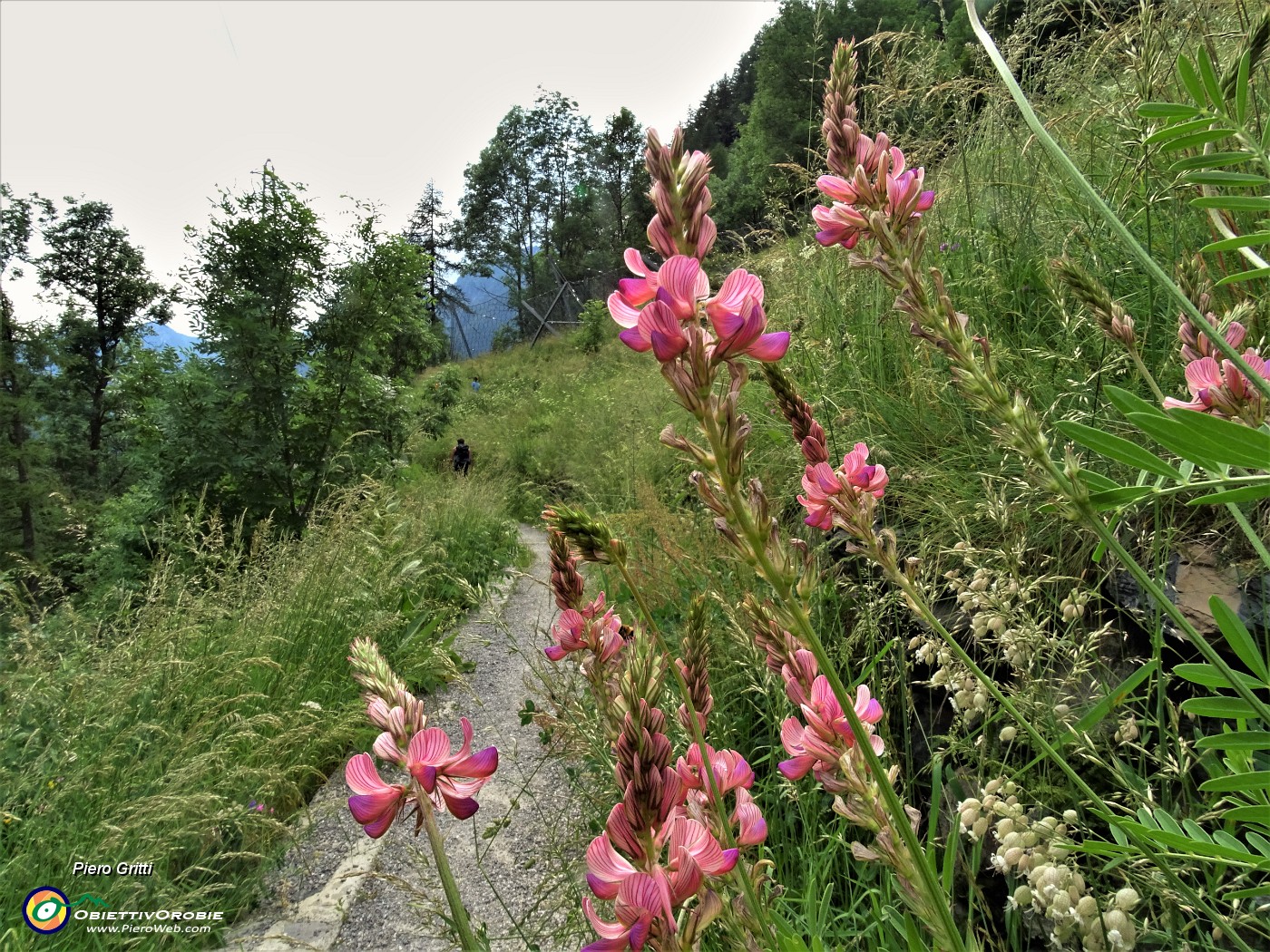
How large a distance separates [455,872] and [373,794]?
2.59 meters

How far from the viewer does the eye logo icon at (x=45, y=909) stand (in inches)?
90.4

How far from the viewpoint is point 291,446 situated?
6.93m

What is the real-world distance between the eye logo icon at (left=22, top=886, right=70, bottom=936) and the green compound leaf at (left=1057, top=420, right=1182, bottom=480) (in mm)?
3304

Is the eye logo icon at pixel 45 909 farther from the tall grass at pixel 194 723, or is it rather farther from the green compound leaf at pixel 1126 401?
the green compound leaf at pixel 1126 401

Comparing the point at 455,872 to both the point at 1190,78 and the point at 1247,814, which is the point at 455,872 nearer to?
the point at 1247,814

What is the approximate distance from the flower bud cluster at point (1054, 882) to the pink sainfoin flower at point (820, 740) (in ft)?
1.21

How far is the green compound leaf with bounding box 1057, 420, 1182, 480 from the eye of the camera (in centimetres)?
74

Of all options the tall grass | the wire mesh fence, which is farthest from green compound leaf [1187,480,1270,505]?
the wire mesh fence

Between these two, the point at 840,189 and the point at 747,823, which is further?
the point at 840,189

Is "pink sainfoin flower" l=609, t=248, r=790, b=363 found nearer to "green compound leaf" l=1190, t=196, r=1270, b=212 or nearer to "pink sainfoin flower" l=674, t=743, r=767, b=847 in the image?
"pink sainfoin flower" l=674, t=743, r=767, b=847

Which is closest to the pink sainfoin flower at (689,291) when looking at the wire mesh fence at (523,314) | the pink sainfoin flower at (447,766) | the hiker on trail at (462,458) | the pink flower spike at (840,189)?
the pink flower spike at (840,189)

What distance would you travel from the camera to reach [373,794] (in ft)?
2.41

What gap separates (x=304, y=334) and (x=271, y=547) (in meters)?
3.01
